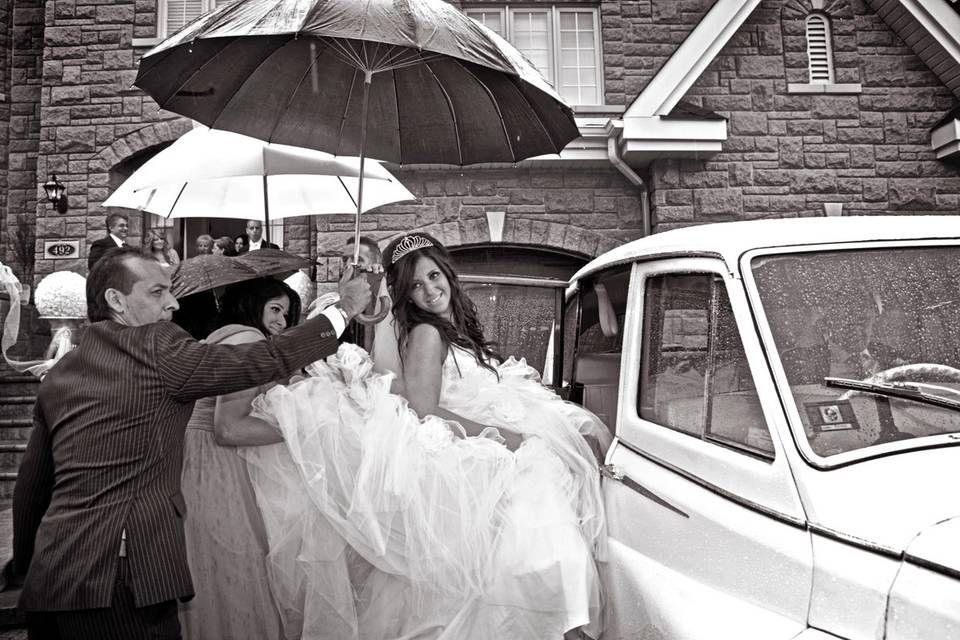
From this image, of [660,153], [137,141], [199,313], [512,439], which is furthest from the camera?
[137,141]

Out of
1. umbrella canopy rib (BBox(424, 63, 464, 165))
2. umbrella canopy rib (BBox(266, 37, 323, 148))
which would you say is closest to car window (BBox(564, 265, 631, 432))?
umbrella canopy rib (BBox(424, 63, 464, 165))

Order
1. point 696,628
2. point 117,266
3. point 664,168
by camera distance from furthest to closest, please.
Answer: point 664,168 < point 117,266 < point 696,628

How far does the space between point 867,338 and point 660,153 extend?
6.92 m

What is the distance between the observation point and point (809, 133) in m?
8.92

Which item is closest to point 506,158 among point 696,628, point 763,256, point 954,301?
point 763,256

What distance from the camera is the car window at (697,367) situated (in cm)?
194

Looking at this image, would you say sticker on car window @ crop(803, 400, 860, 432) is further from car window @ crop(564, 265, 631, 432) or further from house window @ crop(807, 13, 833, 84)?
house window @ crop(807, 13, 833, 84)

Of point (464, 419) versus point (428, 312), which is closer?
point (464, 419)

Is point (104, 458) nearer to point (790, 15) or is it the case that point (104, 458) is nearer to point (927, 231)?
point (927, 231)

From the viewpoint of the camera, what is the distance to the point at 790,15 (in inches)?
360

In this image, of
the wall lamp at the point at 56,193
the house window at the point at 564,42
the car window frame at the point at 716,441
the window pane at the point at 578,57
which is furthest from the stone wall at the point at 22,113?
the car window frame at the point at 716,441

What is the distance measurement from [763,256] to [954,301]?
0.54 metres

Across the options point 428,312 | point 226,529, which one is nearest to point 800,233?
point 428,312

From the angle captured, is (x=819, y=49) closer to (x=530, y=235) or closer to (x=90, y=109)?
(x=530, y=235)
